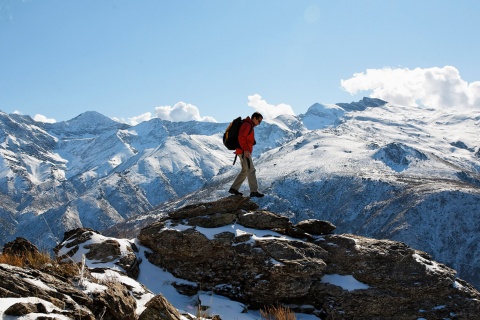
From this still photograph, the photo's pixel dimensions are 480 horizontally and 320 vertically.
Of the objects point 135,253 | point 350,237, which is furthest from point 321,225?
point 135,253

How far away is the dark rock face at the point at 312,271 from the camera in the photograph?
50.4 feet

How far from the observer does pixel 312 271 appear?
15617 mm

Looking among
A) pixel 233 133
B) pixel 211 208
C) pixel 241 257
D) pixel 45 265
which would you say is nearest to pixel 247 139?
pixel 233 133

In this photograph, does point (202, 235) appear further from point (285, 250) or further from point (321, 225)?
point (321, 225)

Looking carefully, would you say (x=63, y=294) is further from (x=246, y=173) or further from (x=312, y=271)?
(x=246, y=173)

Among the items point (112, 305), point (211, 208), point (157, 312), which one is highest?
point (112, 305)

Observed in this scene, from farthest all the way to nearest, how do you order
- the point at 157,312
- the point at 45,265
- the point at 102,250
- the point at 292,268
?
the point at 102,250
the point at 292,268
the point at 45,265
the point at 157,312

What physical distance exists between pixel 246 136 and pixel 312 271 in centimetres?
638

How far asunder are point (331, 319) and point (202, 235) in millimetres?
6060

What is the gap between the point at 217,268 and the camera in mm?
16438

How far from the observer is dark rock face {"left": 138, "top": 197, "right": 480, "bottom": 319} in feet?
50.4

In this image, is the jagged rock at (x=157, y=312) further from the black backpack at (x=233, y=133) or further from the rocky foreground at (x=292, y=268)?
the black backpack at (x=233, y=133)

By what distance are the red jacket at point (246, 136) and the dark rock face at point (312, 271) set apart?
11.2 ft

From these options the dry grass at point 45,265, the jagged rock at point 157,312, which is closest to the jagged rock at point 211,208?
the dry grass at point 45,265
